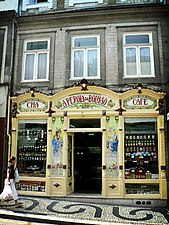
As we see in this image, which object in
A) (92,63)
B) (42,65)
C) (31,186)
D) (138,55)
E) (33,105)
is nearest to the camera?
(31,186)

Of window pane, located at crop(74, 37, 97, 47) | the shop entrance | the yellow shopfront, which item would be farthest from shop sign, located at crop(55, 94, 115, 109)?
the shop entrance

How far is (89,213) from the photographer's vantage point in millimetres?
8562

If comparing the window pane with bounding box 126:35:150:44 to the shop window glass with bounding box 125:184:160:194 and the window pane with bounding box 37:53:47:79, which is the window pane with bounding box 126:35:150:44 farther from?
the shop window glass with bounding box 125:184:160:194

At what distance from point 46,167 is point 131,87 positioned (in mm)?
4957

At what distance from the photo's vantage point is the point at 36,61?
39.6 ft

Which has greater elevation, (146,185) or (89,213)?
(146,185)

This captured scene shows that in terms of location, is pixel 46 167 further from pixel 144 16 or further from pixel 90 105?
pixel 144 16

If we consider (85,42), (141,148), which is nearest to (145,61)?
(85,42)

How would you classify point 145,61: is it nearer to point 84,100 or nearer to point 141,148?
point 84,100

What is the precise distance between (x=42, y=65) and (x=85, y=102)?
278 cm

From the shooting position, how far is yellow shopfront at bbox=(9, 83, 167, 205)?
1045cm

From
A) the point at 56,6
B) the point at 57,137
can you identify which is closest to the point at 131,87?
the point at 57,137

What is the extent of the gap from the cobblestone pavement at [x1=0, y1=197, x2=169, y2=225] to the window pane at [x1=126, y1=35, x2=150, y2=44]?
6.94 m

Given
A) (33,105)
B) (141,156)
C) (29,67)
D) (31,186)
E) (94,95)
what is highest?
(29,67)
